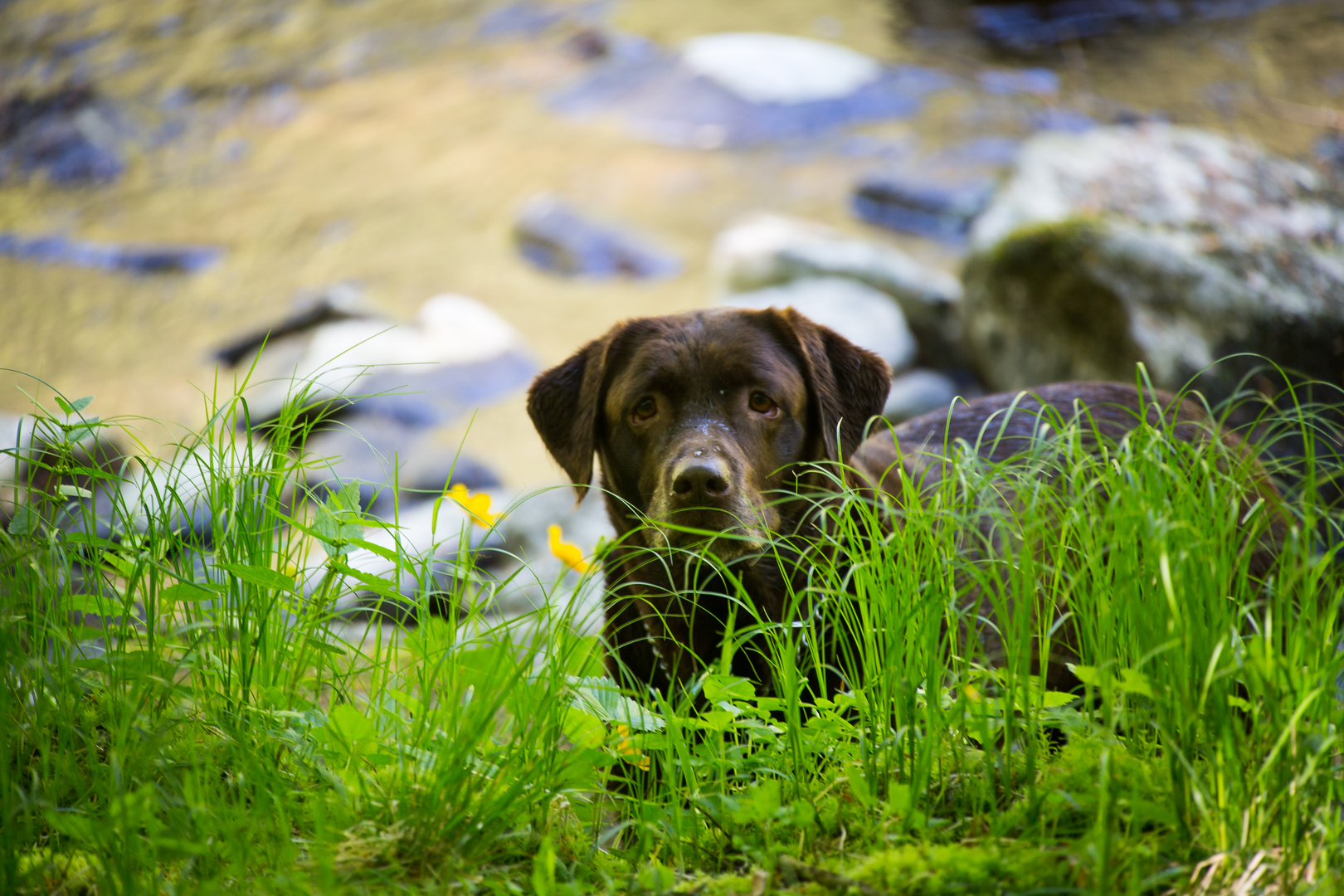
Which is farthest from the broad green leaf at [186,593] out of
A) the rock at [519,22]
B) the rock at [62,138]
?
the rock at [519,22]

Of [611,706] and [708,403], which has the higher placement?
[708,403]

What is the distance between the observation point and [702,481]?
2.81m

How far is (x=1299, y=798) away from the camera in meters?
1.69

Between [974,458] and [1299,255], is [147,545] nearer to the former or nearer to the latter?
[974,458]

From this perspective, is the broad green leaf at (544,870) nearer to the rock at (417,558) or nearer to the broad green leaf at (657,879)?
the broad green leaf at (657,879)

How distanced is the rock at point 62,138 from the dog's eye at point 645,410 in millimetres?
11867

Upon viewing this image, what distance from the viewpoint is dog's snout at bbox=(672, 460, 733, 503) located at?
2803mm

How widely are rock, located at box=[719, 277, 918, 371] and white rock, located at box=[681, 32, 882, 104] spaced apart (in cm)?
565

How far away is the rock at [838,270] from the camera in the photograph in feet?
26.0

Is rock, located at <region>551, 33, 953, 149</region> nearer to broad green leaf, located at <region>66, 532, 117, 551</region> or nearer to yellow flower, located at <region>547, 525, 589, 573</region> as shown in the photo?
yellow flower, located at <region>547, 525, 589, 573</region>

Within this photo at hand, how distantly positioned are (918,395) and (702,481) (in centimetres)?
460


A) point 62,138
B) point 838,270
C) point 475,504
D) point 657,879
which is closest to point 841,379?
point 475,504

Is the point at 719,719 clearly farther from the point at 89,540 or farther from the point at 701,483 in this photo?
the point at 89,540

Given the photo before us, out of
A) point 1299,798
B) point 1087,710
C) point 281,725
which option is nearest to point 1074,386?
point 1087,710
